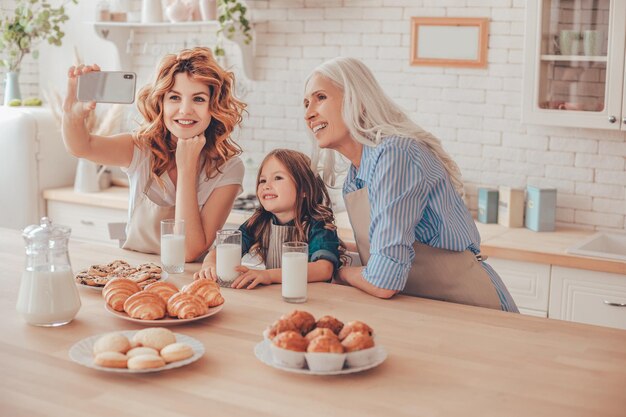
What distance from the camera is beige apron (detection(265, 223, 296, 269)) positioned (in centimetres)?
273

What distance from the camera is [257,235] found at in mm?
2816

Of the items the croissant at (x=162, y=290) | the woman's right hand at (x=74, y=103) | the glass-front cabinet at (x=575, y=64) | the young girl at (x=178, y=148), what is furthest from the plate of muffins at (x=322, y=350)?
the glass-front cabinet at (x=575, y=64)

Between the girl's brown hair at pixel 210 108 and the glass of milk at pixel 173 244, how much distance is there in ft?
1.27

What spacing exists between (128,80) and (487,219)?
2.21 meters

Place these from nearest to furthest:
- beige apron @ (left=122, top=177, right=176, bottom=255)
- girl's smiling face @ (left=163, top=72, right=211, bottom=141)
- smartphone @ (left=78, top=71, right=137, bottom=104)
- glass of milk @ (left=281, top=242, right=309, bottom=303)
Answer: glass of milk @ (left=281, top=242, right=309, bottom=303)
smartphone @ (left=78, top=71, right=137, bottom=104)
girl's smiling face @ (left=163, top=72, right=211, bottom=141)
beige apron @ (left=122, top=177, right=176, bottom=255)

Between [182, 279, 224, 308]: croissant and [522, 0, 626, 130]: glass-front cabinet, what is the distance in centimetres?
225

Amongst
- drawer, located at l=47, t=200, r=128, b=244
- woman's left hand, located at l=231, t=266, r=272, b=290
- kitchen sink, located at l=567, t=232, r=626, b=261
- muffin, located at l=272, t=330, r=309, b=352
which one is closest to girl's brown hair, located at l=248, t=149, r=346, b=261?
woman's left hand, located at l=231, t=266, r=272, b=290

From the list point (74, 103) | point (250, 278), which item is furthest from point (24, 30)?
point (250, 278)

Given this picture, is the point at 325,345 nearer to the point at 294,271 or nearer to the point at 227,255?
the point at 294,271

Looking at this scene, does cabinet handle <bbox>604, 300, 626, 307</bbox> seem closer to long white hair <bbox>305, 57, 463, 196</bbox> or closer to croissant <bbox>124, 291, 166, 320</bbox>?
long white hair <bbox>305, 57, 463, 196</bbox>

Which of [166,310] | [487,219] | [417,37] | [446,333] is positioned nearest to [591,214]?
[487,219]

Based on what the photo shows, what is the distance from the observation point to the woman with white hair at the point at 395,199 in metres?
2.46

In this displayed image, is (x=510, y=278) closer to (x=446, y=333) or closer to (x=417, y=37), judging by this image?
(x=417, y=37)

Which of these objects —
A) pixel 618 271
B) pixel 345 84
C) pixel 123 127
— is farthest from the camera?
pixel 123 127
